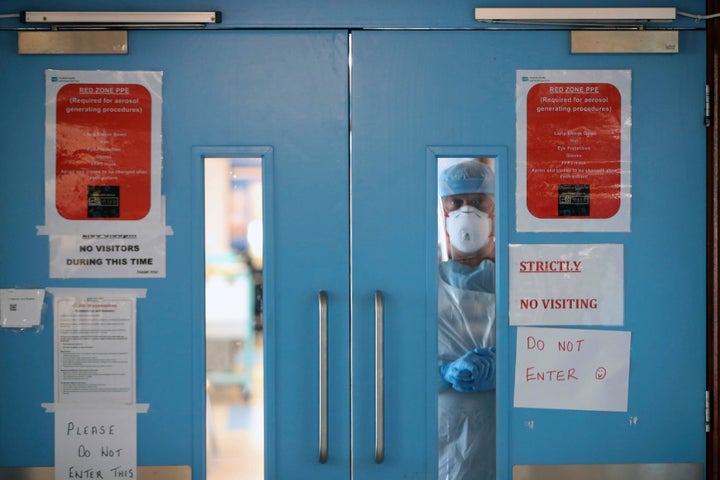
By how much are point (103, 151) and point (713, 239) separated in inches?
68.3

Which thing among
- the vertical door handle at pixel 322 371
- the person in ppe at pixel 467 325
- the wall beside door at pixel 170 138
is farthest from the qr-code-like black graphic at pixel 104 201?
the person in ppe at pixel 467 325

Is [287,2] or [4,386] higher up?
[287,2]

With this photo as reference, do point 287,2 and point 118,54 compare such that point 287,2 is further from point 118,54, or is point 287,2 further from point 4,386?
point 4,386

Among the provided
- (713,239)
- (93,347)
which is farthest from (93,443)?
(713,239)

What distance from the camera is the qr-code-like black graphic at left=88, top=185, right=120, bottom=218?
6.32ft

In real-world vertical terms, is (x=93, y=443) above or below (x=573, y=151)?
below

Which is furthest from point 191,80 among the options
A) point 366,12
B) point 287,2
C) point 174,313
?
point 174,313

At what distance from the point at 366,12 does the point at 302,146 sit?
42 centimetres

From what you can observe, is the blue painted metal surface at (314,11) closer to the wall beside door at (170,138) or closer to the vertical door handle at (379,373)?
the wall beside door at (170,138)

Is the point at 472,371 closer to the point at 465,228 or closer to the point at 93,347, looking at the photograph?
the point at 465,228

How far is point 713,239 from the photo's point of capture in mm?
1957

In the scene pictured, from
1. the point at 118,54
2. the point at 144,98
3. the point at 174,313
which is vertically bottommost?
the point at 174,313

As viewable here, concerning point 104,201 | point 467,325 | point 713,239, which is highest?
point 104,201

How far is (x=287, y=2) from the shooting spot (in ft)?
6.33
